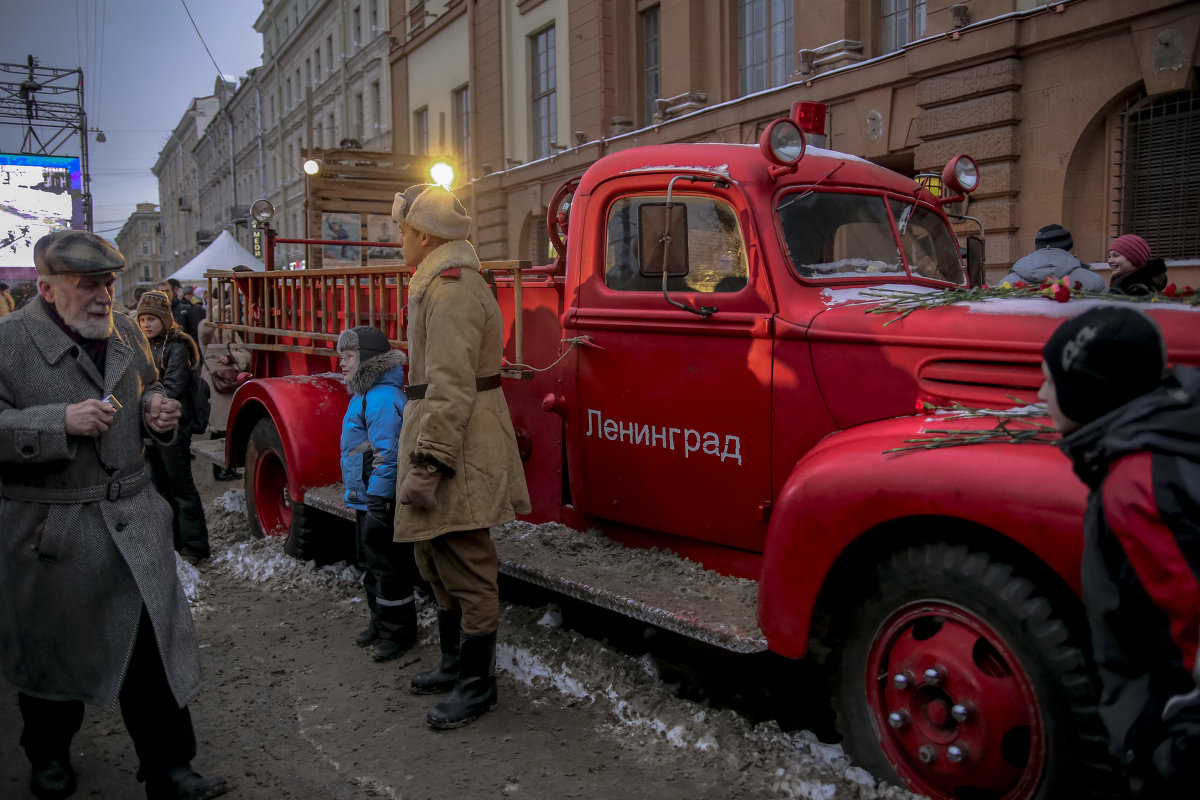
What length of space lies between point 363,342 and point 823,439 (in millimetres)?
2193

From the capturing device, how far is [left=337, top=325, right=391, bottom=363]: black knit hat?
4340 millimetres

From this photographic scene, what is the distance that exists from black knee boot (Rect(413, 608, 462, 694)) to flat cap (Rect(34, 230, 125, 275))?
182cm

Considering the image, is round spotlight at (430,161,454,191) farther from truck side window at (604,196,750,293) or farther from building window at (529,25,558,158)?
building window at (529,25,558,158)

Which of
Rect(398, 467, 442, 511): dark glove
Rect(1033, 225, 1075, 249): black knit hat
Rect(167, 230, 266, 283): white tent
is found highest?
Rect(167, 230, 266, 283): white tent

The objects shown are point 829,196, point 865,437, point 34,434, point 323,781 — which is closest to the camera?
point 34,434

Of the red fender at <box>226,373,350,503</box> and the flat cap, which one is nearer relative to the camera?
the flat cap

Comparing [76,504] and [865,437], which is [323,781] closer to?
[76,504]

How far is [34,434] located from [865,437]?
2458mm

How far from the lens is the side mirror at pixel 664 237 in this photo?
3.66 m

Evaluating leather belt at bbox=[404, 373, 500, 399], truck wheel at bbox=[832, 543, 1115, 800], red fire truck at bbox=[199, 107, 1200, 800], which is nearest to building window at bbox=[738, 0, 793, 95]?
red fire truck at bbox=[199, 107, 1200, 800]

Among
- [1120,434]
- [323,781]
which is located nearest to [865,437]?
[1120,434]

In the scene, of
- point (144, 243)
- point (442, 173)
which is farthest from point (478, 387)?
point (144, 243)

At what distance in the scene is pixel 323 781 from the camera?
10.5 feet

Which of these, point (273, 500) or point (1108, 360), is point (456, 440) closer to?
point (1108, 360)
